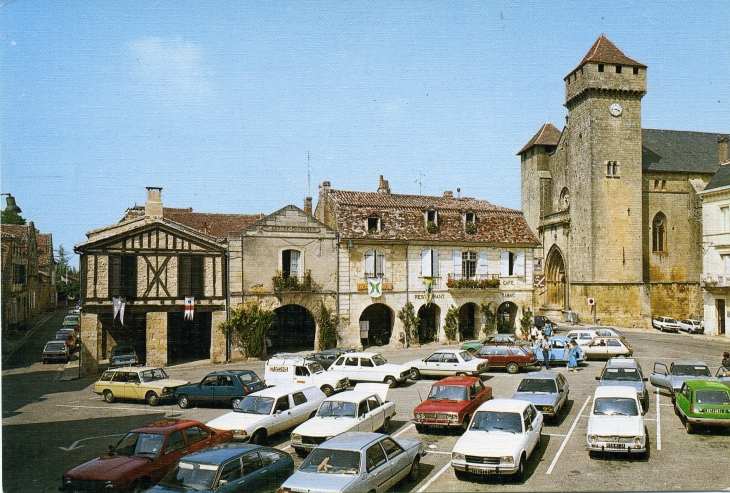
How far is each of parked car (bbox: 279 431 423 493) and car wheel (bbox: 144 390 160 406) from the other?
35.5 ft

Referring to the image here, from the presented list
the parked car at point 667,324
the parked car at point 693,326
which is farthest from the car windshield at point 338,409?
the parked car at point 667,324

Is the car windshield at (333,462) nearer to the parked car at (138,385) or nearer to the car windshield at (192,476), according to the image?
the car windshield at (192,476)

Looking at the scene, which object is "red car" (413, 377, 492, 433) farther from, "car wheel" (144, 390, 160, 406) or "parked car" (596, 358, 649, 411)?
"car wheel" (144, 390, 160, 406)

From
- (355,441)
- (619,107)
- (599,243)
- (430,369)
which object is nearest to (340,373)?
(430,369)

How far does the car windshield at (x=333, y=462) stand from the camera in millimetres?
11195

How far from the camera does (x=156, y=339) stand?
29859 mm

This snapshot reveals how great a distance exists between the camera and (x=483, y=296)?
36.8 m

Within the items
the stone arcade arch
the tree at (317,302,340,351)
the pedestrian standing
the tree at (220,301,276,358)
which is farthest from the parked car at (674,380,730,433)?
the stone arcade arch

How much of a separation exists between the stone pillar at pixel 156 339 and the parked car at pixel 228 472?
19.1 metres

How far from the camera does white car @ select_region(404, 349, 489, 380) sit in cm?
2409

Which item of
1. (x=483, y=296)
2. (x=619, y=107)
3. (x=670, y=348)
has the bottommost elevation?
(x=670, y=348)

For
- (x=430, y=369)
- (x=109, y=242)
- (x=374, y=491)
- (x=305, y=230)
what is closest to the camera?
(x=374, y=491)

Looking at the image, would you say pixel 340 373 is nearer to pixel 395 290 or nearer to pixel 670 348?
pixel 395 290

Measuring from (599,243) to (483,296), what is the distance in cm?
1656
